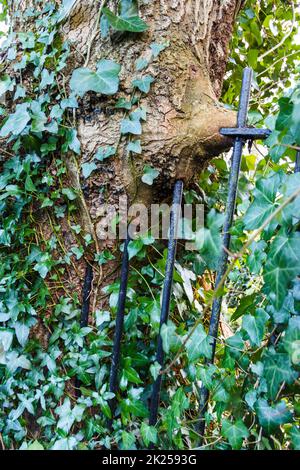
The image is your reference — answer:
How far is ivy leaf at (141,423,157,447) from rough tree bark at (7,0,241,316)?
1.31ft

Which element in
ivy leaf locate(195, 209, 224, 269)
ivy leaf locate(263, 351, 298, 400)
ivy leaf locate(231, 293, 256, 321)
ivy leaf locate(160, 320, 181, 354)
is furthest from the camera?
ivy leaf locate(231, 293, 256, 321)

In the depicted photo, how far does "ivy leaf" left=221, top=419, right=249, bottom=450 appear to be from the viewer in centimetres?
97

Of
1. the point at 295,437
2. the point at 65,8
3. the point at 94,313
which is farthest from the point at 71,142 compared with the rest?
the point at 295,437

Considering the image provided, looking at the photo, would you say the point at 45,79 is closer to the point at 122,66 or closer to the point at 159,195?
the point at 122,66

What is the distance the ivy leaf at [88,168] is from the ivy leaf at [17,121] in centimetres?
22

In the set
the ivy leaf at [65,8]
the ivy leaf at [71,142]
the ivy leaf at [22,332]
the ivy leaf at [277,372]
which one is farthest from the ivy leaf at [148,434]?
the ivy leaf at [65,8]

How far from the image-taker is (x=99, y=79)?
3.69ft

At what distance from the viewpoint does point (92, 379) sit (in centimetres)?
121

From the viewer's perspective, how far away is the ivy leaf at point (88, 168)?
121 centimetres

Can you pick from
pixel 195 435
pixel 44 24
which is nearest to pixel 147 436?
pixel 195 435

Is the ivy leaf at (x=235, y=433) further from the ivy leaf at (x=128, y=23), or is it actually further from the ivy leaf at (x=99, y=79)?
the ivy leaf at (x=128, y=23)

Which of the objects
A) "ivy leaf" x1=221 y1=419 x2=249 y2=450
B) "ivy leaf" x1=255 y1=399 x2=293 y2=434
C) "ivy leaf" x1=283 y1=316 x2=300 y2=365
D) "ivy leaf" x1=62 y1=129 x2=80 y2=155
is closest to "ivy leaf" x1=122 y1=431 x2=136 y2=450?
"ivy leaf" x1=221 y1=419 x2=249 y2=450

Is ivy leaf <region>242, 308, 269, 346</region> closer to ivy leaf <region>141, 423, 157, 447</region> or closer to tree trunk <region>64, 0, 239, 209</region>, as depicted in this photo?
ivy leaf <region>141, 423, 157, 447</region>

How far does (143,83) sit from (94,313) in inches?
28.6
